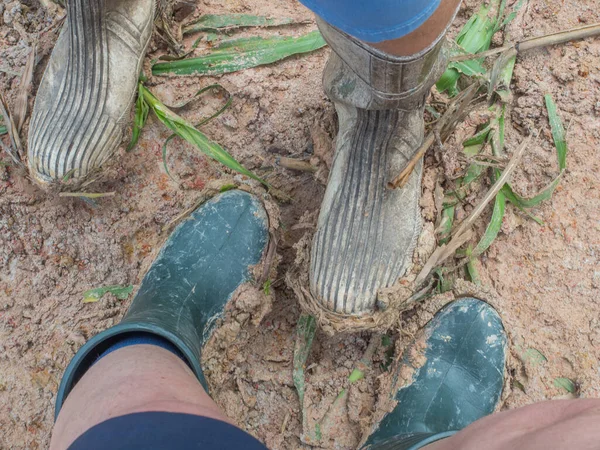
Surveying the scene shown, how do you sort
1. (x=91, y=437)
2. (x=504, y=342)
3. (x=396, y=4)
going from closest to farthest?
(x=396, y=4)
(x=91, y=437)
(x=504, y=342)

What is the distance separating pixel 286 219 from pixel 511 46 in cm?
73

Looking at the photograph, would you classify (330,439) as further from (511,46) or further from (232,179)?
(511,46)

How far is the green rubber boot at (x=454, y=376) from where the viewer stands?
1.14 metres

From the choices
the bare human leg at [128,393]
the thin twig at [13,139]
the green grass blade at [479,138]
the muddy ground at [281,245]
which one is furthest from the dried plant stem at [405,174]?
the thin twig at [13,139]

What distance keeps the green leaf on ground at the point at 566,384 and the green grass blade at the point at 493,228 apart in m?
0.33

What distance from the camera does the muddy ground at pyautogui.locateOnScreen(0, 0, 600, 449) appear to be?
1159 mm

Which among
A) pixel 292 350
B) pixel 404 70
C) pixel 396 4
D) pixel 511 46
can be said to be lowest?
pixel 292 350

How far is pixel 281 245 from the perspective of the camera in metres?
1.26

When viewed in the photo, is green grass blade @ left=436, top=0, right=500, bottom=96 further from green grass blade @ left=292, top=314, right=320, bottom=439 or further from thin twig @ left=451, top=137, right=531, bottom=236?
green grass blade @ left=292, top=314, right=320, bottom=439

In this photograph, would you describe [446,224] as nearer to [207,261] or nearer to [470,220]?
[470,220]

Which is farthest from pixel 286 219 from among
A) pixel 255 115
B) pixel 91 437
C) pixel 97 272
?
pixel 91 437

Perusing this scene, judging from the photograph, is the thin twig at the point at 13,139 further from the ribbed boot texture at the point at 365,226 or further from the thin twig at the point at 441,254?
the thin twig at the point at 441,254

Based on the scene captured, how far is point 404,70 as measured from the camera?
2.55 ft

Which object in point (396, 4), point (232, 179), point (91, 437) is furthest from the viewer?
point (232, 179)
